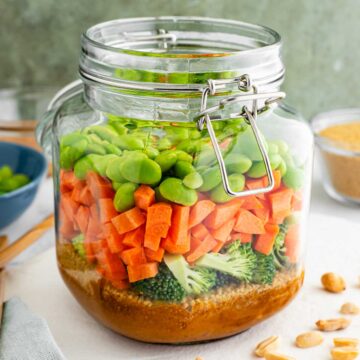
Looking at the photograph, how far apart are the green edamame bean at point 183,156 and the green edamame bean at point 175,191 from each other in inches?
1.3

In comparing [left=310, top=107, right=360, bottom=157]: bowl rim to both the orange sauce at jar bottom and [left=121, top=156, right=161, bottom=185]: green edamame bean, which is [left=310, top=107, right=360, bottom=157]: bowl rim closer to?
Answer: the orange sauce at jar bottom

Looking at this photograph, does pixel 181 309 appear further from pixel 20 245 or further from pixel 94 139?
pixel 20 245

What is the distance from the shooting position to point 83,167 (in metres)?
1.18

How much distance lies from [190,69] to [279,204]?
0.25 meters

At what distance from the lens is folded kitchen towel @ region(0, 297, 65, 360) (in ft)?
3.82

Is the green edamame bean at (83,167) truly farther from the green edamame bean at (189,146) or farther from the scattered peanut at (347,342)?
the scattered peanut at (347,342)

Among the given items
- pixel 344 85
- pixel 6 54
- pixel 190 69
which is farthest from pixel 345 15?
pixel 190 69

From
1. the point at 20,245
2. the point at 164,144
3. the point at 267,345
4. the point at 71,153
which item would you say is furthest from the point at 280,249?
the point at 20,245

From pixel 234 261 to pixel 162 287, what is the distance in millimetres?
111

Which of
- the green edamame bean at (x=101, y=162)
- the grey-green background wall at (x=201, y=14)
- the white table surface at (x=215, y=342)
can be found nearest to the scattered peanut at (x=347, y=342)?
the white table surface at (x=215, y=342)

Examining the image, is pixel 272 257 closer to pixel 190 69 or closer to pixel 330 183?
pixel 190 69

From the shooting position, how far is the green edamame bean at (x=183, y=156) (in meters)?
1.09

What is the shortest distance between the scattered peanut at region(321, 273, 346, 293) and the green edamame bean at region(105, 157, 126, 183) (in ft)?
1.63

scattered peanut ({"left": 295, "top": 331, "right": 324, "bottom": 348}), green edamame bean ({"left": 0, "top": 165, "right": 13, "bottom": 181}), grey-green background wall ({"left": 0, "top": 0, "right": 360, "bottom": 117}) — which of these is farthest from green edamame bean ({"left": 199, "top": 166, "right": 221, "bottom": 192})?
grey-green background wall ({"left": 0, "top": 0, "right": 360, "bottom": 117})
